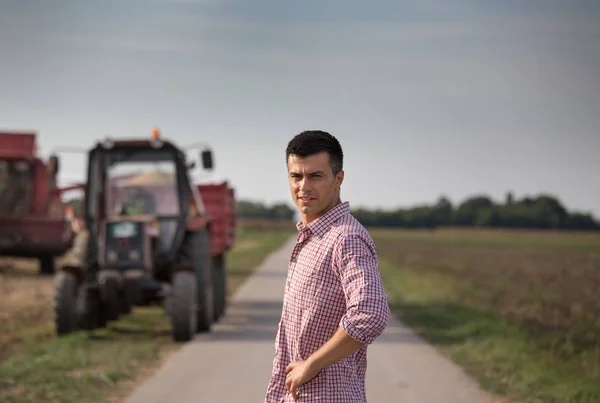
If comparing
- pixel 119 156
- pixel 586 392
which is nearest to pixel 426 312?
pixel 119 156

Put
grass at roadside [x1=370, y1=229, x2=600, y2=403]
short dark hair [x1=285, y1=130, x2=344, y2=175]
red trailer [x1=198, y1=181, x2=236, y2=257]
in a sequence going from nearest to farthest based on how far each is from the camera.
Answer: short dark hair [x1=285, y1=130, x2=344, y2=175]
grass at roadside [x1=370, y1=229, x2=600, y2=403]
red trailer [x1=198, y1=181, x2=236, y2=257]

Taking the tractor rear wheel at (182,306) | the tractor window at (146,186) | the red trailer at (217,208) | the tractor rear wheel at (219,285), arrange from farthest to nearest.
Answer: the red trailer at (217,208)
the tractor rear wheel at (219,285)
the tractor window at (146,186)
the tractor rear wheel at (182,306)

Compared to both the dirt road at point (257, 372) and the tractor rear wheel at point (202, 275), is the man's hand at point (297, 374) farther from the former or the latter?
the tractor rear wheel at point (202, 275)

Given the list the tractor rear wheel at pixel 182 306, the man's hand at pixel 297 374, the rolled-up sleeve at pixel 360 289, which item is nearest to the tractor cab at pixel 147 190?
the tractor rear wheel at pixel 182 306

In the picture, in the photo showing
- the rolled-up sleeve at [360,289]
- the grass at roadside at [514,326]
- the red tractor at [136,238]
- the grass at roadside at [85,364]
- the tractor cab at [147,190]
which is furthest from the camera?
the tractor cab at [147,190]

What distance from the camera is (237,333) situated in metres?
11.7

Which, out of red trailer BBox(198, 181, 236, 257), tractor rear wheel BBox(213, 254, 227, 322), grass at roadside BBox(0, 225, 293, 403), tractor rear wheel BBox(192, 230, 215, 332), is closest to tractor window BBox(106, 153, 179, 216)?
tractor rear wheel BBox(192, 230, 215, 332)

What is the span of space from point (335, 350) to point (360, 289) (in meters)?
0.21

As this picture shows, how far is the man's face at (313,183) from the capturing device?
9.33 ft

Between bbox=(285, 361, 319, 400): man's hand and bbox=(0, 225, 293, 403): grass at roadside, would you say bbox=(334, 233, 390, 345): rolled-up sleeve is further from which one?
bbox=(0, 225, 293, 403): grass at roadside

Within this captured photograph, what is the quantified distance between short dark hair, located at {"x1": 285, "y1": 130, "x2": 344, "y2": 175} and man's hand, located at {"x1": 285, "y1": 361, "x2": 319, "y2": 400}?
65cm

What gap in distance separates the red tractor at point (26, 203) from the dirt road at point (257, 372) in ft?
31.9

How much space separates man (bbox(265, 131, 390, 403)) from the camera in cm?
269

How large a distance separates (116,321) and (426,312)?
5165 millimetres
